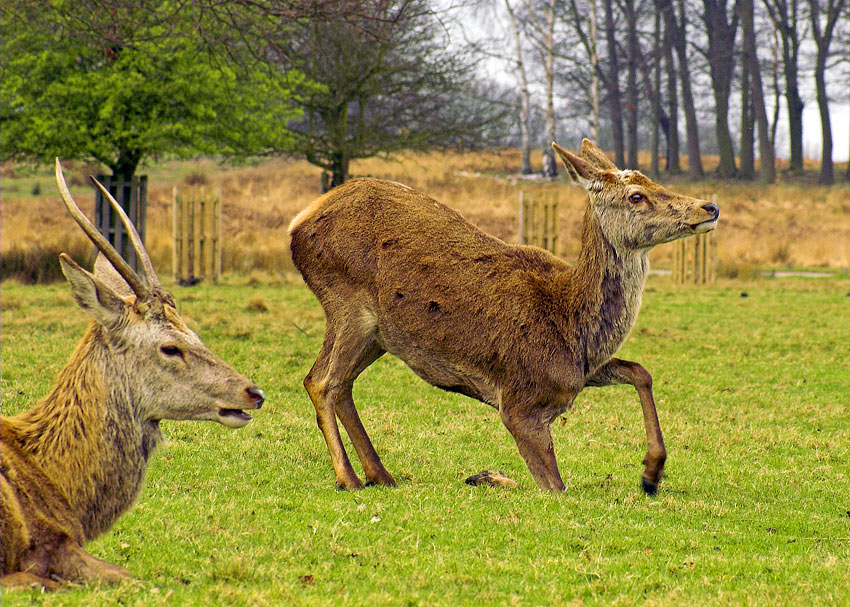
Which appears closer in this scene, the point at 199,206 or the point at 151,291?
the point at 151,291

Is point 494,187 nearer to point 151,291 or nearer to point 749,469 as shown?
point 749,469

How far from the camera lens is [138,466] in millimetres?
4410

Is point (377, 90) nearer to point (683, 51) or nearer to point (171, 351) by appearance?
point (171, 351)

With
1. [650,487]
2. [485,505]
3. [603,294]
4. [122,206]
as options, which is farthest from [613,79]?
[485,505]

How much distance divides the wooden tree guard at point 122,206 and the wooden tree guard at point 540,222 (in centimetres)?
800

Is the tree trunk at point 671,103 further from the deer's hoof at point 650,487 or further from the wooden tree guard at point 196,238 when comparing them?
the deer's hoof at point 650,487

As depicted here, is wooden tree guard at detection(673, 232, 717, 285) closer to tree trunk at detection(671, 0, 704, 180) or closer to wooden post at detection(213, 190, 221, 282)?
wooden post at detection(213, 190, 221, 282)

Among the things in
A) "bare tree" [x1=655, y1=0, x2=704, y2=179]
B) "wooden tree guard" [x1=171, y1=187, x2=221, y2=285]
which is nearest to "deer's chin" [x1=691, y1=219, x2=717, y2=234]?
"wooden tree guard" [x1=171, y1=187, x2=221, y2=285]

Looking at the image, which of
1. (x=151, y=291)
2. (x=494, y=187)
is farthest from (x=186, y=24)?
(x=494, y=187)

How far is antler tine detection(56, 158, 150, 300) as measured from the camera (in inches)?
162

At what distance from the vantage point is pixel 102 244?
163 inches

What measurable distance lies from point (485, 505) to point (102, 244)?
2.75m

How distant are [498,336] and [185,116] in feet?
48.1

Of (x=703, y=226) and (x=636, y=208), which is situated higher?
(x=636, y=208)
